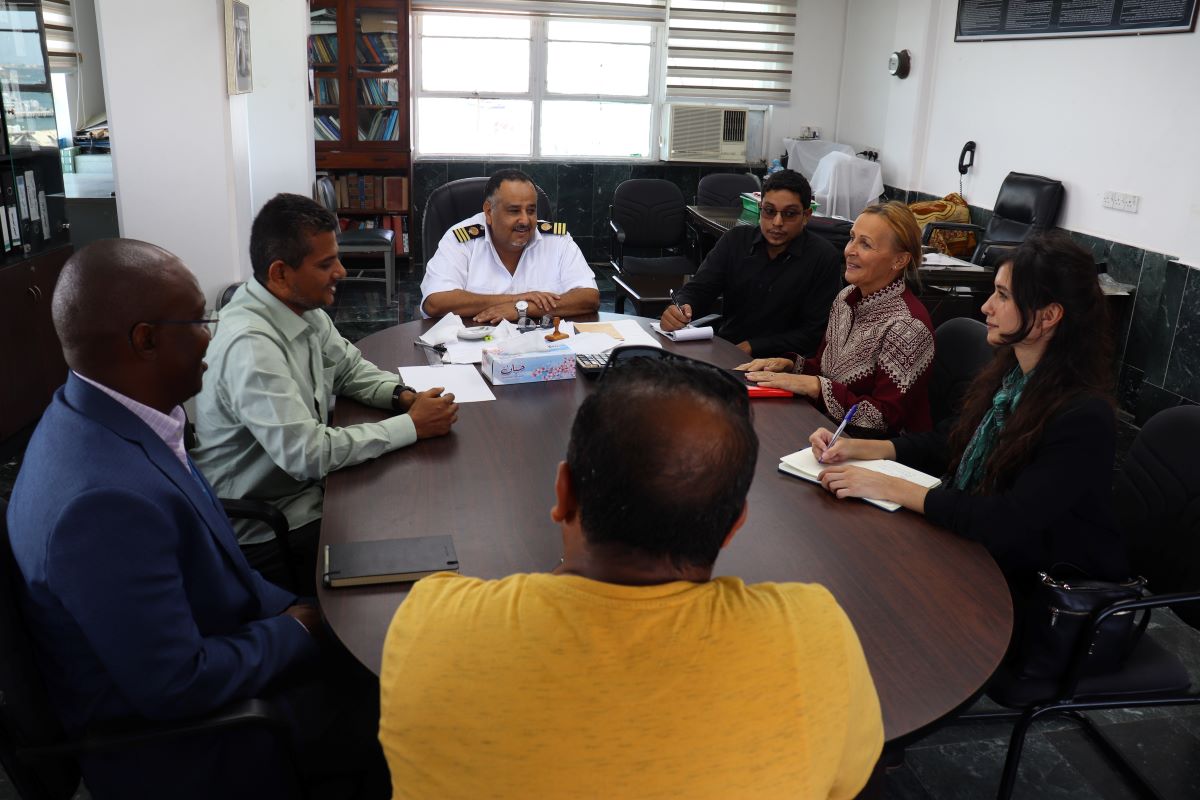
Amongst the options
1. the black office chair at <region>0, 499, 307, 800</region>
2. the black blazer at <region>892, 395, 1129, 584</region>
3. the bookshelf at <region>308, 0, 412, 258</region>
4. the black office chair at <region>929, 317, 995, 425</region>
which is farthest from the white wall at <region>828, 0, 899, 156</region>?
the black office chair at <region>0, 499, 307, 800</region>

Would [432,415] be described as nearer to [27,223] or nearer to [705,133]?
[27,223]

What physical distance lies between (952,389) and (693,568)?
76.8 inches

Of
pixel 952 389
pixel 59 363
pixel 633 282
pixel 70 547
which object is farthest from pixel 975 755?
pixel 59 363

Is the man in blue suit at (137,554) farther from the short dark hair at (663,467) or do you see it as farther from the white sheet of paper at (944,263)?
the white sheet of paper at (944,263)

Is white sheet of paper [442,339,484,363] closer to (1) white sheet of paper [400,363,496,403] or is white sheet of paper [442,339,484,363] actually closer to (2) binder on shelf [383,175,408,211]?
(1) white sheet of paper [400,363,496,403]

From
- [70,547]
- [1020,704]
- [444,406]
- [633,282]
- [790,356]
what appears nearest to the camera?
[70,547]

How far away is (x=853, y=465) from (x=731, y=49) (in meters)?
6.61

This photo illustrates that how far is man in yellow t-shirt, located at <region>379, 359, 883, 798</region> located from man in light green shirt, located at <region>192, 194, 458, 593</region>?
43.6 inches

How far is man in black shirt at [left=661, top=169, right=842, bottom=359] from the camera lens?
11.0ft

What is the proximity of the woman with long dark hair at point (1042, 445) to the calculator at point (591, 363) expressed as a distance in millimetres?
810

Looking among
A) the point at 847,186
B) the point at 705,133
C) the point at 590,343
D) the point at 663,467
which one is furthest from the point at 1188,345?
the point at 663,467

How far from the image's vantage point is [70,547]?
1.24 m

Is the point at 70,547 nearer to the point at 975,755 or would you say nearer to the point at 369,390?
the point at 369,390

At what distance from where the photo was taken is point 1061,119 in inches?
210
